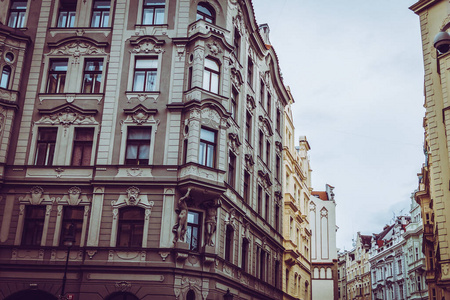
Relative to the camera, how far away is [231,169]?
3106 centimetres

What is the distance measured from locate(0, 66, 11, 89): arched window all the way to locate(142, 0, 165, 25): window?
824 centimetres

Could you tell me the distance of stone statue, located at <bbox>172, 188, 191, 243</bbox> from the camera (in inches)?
991

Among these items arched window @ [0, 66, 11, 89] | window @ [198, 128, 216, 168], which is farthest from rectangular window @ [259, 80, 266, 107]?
arched window @ [0, 66, 11, 89]

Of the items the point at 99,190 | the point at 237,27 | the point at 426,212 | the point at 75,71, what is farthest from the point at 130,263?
the point at 426,212

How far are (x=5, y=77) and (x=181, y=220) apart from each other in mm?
13434

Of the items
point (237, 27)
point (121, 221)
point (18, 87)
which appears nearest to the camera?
point (121, 221)

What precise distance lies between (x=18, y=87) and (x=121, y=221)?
1006cm

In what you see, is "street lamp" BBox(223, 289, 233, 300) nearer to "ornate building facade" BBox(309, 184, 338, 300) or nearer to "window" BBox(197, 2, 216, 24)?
"window" BBox(197, 2, 216, 24)

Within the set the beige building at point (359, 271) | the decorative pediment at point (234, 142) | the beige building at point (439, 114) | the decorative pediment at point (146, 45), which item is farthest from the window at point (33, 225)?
the beige building at point (359, 271)

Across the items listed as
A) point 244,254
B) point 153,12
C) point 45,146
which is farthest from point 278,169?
point 45,146

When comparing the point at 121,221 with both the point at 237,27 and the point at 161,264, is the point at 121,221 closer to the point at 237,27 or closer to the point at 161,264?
the point at 161,264

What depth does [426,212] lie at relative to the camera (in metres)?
55.8

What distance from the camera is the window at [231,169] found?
3055 cm

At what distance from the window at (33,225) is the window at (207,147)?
29.3 ft
